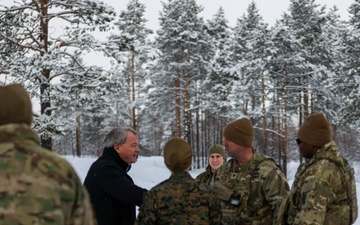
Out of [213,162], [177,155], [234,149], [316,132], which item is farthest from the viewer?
[213,162]

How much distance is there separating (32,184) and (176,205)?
1757mm

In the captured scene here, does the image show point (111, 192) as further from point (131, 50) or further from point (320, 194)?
point (131, 50)

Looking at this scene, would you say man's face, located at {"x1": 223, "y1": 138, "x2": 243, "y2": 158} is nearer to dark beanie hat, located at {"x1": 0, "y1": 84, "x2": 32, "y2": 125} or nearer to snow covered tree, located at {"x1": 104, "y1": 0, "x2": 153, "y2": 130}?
dark beanie hat, located at {"x1": 0, "y1": 84, "x2": 32, "y2": 125}

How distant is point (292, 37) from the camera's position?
28.9 m

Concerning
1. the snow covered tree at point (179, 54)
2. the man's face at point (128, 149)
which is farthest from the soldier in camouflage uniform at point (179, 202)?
the snow covered tree at point (179, 54)

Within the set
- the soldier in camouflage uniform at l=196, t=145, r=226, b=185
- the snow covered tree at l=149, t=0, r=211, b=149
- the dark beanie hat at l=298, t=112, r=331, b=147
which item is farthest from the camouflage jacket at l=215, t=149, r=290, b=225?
the snow covered tree at l=149, t=0, r=211, b=149

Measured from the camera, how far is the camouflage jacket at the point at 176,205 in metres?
3.42

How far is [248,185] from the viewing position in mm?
4328

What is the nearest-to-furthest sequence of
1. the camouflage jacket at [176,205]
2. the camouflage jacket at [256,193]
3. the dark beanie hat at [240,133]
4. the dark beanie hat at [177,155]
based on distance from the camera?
the camouflage jacket at [176,205] → the dark beanie hat at [177,155] → the camouflage jacket at [256,193] → the dark beanie hat at [240,133]

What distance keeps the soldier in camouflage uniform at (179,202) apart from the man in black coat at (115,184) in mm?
541

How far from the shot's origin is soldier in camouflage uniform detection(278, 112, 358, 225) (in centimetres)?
349

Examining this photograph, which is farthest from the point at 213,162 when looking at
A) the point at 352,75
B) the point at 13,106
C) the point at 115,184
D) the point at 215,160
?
the point at 352,75

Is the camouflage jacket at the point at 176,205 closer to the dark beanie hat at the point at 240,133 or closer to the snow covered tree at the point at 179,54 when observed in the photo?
the dark beanie hat at the point at 240,133

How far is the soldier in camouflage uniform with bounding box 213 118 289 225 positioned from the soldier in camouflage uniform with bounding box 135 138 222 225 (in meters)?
0.79
